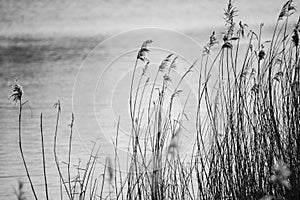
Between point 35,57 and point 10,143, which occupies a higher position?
point 35,57

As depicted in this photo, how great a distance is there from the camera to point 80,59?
1509 centimetres

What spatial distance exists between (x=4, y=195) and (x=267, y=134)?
2.88 m

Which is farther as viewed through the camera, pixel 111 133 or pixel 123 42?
pixel 123 42

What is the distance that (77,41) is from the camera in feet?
56.3

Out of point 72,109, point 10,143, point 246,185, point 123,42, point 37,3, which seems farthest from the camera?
point 37,3

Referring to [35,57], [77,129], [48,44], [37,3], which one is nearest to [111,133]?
[77,129]

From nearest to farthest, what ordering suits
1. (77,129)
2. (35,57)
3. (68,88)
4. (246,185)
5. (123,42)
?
1. (246,185)
2. (77,129)
3. (68,88)
4. (35,57)
5. (123,42)

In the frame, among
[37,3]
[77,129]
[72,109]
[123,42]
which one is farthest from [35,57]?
[77,129]

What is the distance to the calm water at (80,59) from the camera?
26.7 ft

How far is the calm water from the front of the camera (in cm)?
812

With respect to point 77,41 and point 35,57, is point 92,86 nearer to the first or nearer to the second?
point 35,57

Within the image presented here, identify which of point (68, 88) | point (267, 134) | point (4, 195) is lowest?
point (4, 195)

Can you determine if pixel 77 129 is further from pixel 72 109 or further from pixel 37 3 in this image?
pixel 37 3

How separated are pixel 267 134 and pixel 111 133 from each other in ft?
16.7
